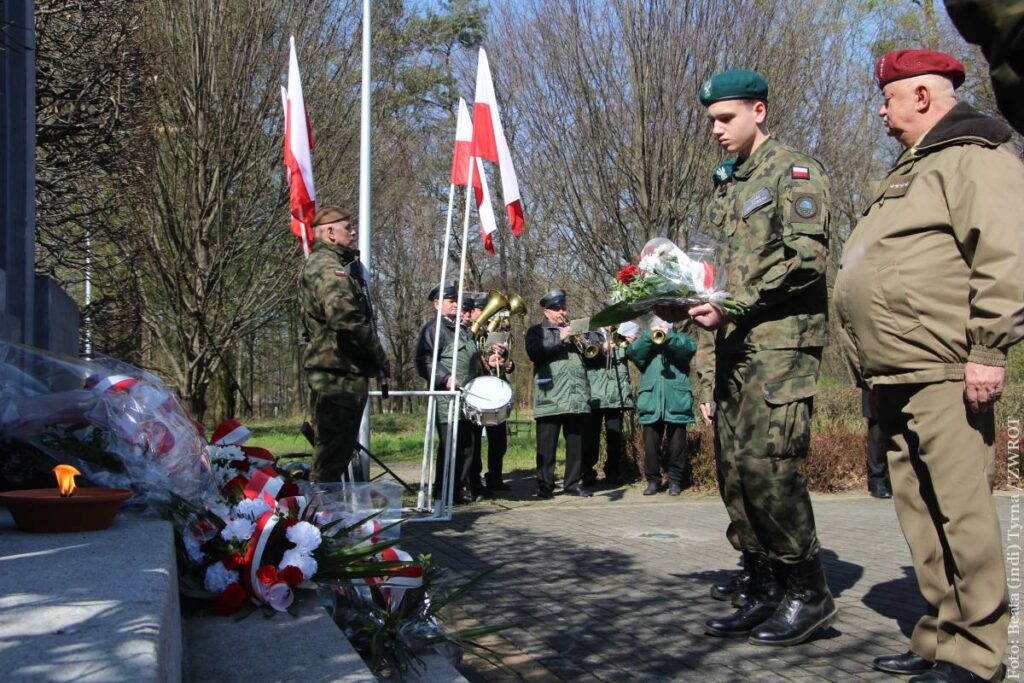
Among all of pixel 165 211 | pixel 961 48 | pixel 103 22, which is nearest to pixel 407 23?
pixel 165 211

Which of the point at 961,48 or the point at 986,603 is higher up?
the point at 961,48

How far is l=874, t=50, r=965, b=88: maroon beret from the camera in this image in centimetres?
434

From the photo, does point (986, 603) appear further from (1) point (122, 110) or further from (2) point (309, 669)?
(1) point (122, 110)

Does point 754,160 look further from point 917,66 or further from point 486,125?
point 486,125

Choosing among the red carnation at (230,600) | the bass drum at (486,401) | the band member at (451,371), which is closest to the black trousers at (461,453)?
the band member at (451,371)

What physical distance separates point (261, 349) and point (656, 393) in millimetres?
35702

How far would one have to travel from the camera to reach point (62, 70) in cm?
1102

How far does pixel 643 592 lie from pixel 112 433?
322 cm

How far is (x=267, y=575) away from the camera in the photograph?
3.58 metres

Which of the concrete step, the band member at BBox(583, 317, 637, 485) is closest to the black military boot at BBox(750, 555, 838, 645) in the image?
the concrete step

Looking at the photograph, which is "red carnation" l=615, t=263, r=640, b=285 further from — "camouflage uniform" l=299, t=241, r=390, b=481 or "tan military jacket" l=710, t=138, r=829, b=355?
"camouflage uniform" l=299, t=241, r=390, b=481

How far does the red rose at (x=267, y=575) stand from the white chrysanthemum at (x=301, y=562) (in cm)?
4

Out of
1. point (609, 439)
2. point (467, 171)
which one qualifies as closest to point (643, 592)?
point (467, 171)

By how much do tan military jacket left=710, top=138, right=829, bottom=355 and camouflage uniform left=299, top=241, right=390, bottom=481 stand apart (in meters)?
3.22
